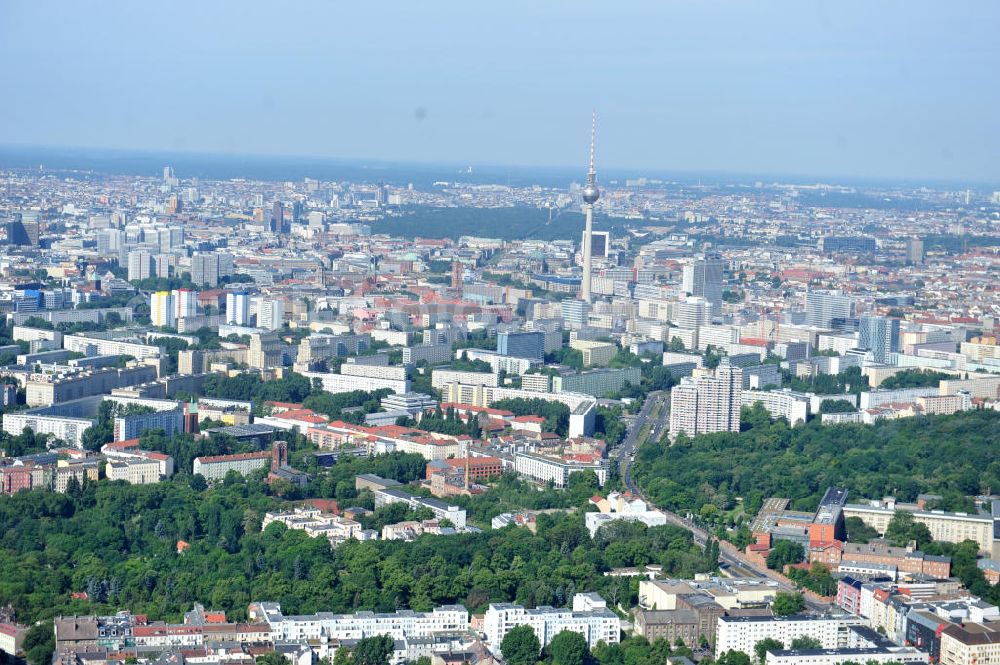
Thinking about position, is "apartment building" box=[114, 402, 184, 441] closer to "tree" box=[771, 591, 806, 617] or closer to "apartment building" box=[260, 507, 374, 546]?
"apartment building" box=[260, 507, 374, 546]

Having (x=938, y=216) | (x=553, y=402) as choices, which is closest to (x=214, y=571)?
(x=553, y=402)

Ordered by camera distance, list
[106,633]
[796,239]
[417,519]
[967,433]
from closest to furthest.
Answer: [106,633]
[417,519]
[967,433]
[796,239]

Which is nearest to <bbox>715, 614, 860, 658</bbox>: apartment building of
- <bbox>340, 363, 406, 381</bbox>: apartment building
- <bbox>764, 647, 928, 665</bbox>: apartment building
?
<bbox>764, 647, 928, 665</bbox>: apartment building

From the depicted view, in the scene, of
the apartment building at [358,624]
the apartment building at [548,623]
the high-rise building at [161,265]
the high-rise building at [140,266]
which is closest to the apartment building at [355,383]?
the apartment building at [358,624]

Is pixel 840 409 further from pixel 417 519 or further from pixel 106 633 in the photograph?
pixel 106 633

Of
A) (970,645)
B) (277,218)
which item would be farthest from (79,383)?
(277,218)

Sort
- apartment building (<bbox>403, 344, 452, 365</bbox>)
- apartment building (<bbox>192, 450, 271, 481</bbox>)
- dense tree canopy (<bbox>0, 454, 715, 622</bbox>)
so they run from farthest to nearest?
apartment building (<bbox>403, 344, 452, 365</bbox>) < apartment building (<bbox>192, 450, 271, 481</bbox>) < dense tree canopy (<bbox>0, 454, 715, 622</bbox>)

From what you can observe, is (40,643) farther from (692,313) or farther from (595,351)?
(692,313)
